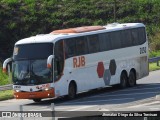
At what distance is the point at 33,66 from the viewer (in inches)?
1062

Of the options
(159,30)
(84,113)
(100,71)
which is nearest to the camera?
(84,113)

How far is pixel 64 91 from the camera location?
90.7ft

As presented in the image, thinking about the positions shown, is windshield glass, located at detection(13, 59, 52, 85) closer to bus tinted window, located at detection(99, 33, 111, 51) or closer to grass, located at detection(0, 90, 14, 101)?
grass, located at detection(0, 90, 14, 101)

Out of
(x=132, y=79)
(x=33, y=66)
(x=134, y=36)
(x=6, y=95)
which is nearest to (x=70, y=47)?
(x=33, y=66)

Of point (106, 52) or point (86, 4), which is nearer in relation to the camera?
point (106, 52)

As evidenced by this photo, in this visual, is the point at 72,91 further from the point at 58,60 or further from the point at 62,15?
the point at 62,15

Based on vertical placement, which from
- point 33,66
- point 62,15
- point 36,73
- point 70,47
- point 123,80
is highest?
point 62,15

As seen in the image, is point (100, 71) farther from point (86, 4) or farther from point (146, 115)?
point (86, 4)

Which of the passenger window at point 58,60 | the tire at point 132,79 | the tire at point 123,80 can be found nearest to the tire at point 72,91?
the passenger window at point 58,60

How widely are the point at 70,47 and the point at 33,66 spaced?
2079 millimetres

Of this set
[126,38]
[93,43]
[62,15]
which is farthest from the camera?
[62,15]

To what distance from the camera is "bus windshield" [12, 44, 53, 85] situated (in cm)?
2695

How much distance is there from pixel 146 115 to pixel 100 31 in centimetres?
1962

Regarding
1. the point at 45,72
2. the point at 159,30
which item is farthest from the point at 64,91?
the point at 159,30
